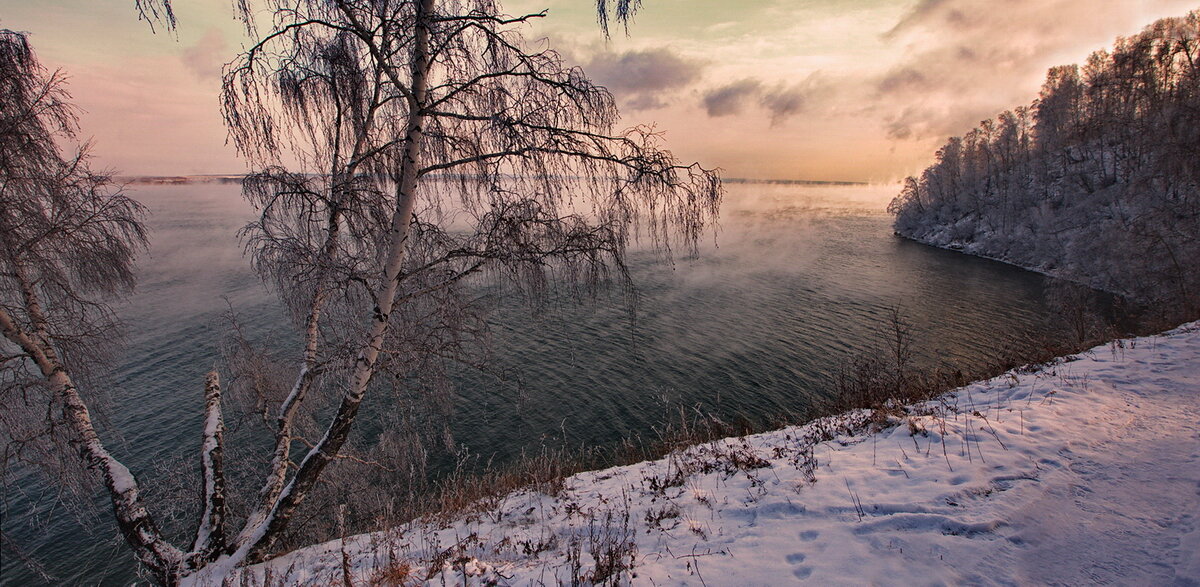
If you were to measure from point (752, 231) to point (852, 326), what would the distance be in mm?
49088

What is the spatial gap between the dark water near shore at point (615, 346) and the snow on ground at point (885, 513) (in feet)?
7.25

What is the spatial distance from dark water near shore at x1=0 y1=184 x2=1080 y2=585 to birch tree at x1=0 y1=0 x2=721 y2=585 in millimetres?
998

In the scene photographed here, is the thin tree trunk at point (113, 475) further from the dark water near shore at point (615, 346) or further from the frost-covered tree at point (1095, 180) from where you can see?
the frost-covered tree at point (1095, 180)

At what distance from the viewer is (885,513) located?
441 centimetres

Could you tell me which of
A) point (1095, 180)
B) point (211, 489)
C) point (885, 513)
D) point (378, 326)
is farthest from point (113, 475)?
point (1095, 180)

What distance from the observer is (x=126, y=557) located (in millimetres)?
11812

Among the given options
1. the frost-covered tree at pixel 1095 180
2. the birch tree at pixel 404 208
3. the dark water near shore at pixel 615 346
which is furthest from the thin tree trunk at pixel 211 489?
the frost-covered tree at pixel 1095 180

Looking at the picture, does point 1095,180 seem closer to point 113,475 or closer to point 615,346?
point 615,346

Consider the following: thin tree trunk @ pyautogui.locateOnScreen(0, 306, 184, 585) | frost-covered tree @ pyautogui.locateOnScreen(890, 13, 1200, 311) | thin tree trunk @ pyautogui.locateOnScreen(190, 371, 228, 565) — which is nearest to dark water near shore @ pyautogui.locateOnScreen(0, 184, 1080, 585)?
thin tree trunk @ pyautogui.locateOnScreen(190, 371, 228, 565)

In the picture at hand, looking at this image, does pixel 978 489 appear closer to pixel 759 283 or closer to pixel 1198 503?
pixel 1198 503

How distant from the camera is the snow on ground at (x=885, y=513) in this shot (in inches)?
143

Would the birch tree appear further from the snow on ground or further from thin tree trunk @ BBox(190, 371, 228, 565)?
the snow on ground

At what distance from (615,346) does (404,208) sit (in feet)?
70.6

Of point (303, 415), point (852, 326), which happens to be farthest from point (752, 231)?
point (303, 415)
